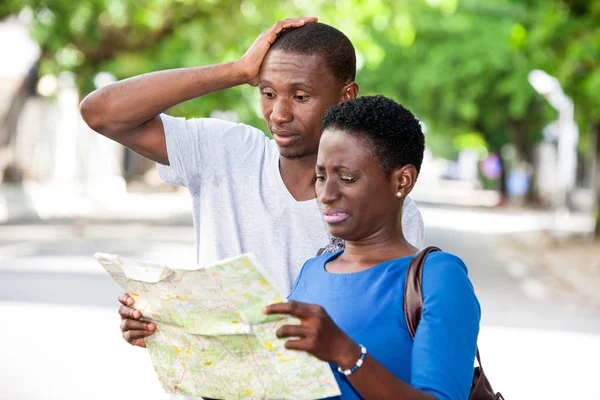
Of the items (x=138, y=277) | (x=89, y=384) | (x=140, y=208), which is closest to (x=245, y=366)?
(x=138, y=277)

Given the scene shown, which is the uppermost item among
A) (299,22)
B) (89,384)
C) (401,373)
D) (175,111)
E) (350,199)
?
(175,111)

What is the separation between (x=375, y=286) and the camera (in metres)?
2.03

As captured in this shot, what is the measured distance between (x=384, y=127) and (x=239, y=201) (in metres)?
0.63

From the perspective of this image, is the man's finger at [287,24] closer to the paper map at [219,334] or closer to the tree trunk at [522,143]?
the paper map at [219,334]

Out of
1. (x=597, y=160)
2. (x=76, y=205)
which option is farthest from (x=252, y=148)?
(x=76, y=205)

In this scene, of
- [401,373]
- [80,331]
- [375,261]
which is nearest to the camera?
[401,373]

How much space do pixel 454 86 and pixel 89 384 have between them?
28.8 metres

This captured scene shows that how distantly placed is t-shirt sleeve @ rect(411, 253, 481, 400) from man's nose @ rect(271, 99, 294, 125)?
0.71 m

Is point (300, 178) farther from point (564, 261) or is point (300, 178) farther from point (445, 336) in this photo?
point (564, 261)

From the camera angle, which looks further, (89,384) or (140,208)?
(140,208)

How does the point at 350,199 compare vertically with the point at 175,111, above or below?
below

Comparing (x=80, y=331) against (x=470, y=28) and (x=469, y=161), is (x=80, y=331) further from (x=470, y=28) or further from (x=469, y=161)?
(x=469, y=161)

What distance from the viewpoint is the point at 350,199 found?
81.9 inches

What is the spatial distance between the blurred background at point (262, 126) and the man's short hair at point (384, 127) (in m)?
4.58
